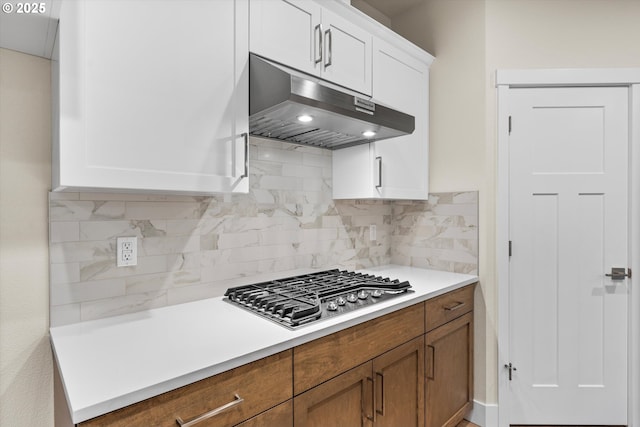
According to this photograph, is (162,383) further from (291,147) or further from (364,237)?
(364,237)

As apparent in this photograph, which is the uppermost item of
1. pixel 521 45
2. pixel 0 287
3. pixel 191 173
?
pixel 521 45

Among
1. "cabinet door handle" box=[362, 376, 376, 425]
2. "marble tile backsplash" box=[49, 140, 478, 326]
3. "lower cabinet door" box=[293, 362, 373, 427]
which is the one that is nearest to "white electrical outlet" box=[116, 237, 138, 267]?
"marble tile backsplash" box=[49, 140, 478, 326]

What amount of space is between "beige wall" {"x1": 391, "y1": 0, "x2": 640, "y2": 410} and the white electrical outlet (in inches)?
75.2

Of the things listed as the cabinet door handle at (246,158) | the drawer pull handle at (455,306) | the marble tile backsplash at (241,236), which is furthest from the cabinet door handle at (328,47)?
the drawer pull handle at (455,306)

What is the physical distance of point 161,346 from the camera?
1087 millimetres

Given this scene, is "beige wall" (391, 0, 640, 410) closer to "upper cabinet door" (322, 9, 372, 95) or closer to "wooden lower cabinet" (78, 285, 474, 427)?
"wooden lower cabinet" (78, 285, 474, 427)

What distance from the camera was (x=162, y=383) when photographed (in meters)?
0.87

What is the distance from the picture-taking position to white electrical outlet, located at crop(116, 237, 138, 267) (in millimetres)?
1401

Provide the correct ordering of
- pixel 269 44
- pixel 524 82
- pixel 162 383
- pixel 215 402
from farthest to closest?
pixel 524 82 → pixel 269 44 → pixel 215 402 → pixel 162 383

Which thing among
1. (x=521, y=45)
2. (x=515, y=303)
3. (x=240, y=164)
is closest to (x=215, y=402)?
(x=240, y=164)

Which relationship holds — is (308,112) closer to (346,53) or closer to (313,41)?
(313,41)

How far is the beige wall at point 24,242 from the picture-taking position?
47.1 inches

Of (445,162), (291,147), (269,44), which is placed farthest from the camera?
(445,162)

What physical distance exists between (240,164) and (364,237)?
132 centimetres
